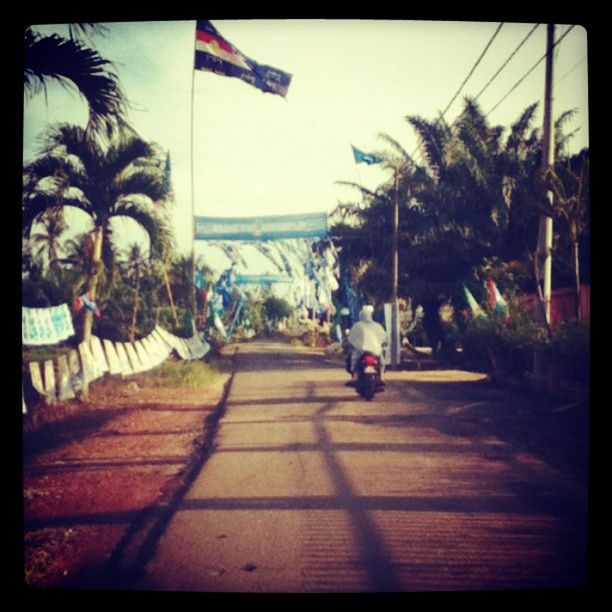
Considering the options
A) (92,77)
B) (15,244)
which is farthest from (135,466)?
(92,77)

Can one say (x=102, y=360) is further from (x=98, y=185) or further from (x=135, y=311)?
(x=98, y=185)

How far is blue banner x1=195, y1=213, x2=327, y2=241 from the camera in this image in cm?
304

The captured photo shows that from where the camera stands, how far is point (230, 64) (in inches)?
113

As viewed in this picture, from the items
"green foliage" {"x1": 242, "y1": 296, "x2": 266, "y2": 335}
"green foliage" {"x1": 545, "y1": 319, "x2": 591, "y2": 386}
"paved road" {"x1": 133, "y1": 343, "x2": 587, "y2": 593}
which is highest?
"green foliage" {"x1": 242, "y1": 296, "x2": 266, "y2": 335}

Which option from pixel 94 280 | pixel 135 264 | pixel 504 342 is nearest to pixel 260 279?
pixel 135 264

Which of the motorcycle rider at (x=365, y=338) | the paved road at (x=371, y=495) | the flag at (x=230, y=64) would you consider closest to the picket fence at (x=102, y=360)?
the paved road at (x=371, y=495)

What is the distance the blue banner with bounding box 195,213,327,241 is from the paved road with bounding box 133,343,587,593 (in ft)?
3.03

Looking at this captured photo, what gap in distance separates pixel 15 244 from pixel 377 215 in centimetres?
244

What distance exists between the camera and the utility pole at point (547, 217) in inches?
109

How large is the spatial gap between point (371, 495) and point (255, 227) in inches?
76.4

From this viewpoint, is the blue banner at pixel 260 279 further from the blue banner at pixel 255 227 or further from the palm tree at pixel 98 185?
the palm tree at pixel 98 185

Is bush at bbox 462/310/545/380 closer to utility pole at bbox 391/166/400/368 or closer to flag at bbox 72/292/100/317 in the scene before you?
utility pole at bbox 391/166/400/368

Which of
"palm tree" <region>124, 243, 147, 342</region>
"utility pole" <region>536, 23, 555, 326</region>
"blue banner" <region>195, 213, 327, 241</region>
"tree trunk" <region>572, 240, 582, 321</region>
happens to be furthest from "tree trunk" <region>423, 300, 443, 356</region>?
"palm tree" <region>124, 243, 147, 342</region>

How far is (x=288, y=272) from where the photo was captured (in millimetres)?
3322
